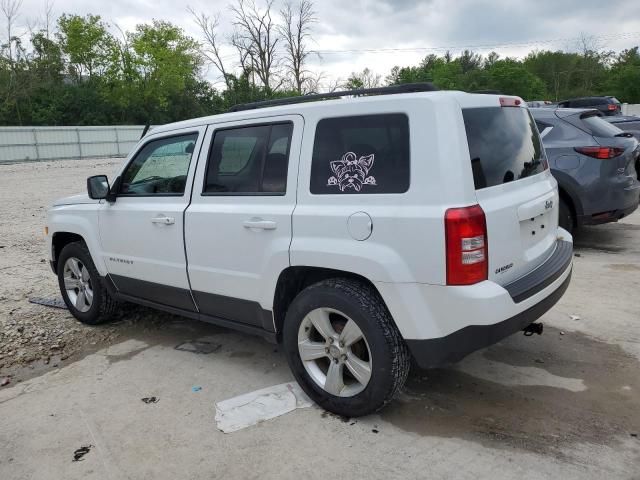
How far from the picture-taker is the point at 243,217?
3.52 meters

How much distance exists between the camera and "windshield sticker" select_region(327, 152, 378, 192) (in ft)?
9.91

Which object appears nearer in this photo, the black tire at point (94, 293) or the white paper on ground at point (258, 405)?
the white paper on ground at point (258, 405)

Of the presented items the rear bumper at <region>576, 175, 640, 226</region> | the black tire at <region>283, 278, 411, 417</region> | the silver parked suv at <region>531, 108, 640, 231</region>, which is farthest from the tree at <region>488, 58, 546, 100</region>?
the black tire at <region>283, 278, 411, 417</region>

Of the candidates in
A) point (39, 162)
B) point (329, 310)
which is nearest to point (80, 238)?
point (329, 310)

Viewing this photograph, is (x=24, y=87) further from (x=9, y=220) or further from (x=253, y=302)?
(x=253, y=302)

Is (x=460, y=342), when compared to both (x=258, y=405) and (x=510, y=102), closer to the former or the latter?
(x=258, y=405)

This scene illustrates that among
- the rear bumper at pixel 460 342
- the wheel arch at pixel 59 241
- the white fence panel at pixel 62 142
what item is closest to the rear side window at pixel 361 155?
the rear bumper at pixel 460 342

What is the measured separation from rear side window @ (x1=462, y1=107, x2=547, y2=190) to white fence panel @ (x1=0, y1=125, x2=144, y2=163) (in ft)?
102

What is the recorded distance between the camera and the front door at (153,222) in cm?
402

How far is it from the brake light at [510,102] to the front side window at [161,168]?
214cm

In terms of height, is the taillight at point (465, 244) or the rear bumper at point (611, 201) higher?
the taillight at point (465, 244)

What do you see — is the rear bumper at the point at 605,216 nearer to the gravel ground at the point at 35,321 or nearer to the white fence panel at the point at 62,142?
the gravel ground at the point at 35,321

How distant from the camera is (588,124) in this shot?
6688mm

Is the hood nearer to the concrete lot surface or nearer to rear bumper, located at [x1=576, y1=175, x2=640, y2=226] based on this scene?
the concrete lot surface
